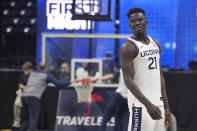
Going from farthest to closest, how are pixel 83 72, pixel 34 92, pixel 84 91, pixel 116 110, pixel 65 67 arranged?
1. pixel 65 67
2. pixel 83 72
3. pixel 84 91
4. pixel 34 92
5. pixel 116 110

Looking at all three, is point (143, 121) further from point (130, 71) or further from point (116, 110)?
point (116, 110)

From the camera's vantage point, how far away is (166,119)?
3260mm

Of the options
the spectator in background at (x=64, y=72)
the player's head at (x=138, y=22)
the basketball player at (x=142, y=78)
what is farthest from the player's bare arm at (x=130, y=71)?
the spectator in background at (x=64, y=72)

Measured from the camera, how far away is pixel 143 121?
3.17 metres

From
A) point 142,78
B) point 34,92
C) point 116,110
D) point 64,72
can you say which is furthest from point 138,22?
point 64,72

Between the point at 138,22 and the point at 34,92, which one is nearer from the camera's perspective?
the point at 138,22

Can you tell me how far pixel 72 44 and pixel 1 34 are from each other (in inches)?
217

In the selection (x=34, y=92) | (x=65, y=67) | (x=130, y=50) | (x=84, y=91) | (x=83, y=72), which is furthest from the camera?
(x=65, y=67)

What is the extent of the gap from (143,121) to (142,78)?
0.36 metres

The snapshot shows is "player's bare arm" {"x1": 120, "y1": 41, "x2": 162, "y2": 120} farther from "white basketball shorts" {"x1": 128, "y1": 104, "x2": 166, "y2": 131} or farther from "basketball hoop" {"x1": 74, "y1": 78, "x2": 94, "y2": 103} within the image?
"basketball hoop" {"x1": 74, "y1": 78, "x2": 94, "y2": 103}

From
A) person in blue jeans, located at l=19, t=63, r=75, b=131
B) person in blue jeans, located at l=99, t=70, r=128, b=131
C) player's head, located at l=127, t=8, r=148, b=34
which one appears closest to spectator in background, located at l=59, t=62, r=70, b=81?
person in blue jeans, located at l=19, t=63, r=75, b=131

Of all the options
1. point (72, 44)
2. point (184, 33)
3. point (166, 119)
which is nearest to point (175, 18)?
point (184, 33)

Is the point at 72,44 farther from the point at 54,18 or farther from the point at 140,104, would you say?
the point at 140,104

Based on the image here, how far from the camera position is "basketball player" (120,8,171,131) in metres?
3.13
